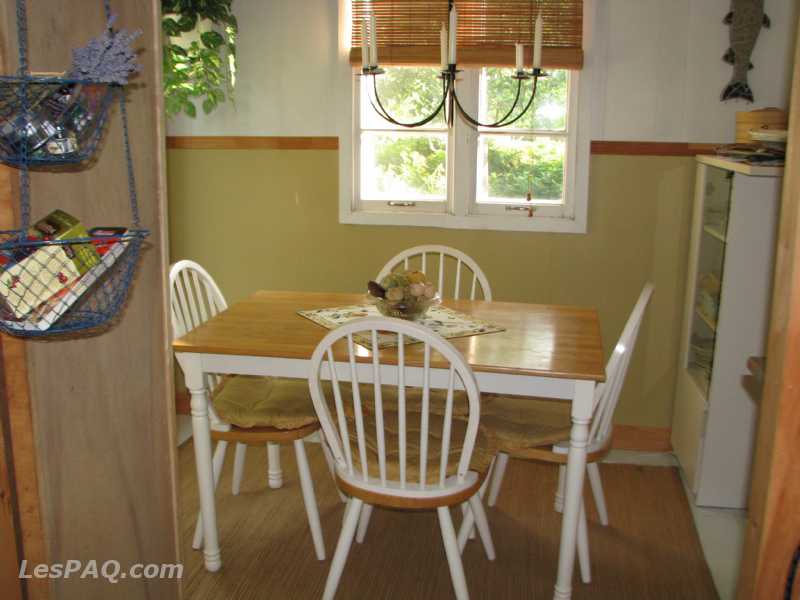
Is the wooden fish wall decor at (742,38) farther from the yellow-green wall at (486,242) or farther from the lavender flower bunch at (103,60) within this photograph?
the lavender flower bunch at (103,60)

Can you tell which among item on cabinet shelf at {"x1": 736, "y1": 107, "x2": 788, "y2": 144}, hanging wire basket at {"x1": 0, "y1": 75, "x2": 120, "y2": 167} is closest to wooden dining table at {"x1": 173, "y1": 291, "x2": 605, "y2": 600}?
item on cabinet shelf at {"x1": 736, "y1": 107, "x2": 788, "y2": 144}

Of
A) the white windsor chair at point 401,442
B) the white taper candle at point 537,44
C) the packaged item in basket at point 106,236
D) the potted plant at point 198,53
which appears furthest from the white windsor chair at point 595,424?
the potted plant at point 198,53

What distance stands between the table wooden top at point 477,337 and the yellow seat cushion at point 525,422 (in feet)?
0.81

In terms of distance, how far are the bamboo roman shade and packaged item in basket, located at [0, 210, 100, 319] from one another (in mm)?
2463

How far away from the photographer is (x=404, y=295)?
245 centimetres

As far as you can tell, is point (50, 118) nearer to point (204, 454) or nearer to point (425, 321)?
point (204, 454)

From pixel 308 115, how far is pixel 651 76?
141 cm

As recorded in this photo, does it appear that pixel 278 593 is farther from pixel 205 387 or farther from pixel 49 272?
pixel 49 272

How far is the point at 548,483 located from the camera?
3.23m

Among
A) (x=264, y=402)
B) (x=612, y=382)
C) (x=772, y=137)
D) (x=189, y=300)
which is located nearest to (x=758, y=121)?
(x=772, y=137)

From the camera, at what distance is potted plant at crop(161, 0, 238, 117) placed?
332 cm

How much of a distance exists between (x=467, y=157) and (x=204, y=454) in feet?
5.62

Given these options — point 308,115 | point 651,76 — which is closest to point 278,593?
point 308,115

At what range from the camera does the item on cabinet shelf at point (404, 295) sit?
2.44m
